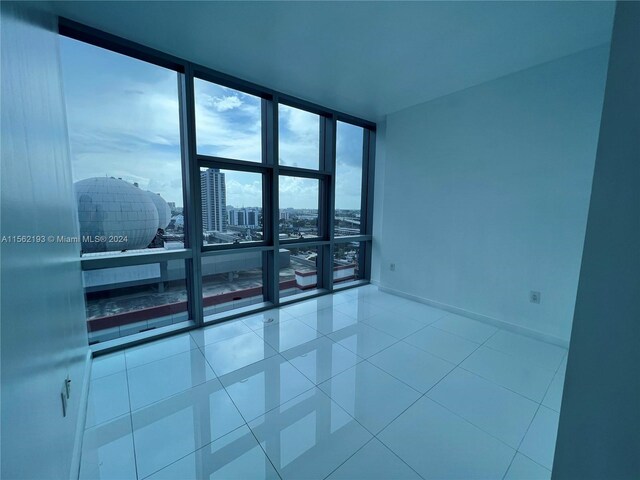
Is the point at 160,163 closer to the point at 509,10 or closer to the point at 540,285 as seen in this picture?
the point at 509,10

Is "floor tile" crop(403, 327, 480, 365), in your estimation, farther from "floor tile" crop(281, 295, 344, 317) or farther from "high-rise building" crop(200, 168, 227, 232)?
"high-rise building" crop(200, 168, 227, 232)

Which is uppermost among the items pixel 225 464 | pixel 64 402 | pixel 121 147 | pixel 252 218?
pixel 121 147

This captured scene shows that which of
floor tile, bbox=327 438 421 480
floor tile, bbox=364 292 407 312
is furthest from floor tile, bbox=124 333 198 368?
floor tile, bbox=364 292 407 312

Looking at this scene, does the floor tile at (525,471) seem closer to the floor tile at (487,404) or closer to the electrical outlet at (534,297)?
the floor tile at (487,404)

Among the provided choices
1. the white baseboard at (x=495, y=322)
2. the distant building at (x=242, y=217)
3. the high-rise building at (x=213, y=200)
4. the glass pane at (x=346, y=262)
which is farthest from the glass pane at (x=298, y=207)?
the white baseboard at (x=495, y=322)

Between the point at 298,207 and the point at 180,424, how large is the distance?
263cm

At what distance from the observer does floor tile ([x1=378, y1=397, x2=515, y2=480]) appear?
128cm

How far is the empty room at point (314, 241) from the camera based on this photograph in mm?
707

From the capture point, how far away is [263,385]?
1.86 m

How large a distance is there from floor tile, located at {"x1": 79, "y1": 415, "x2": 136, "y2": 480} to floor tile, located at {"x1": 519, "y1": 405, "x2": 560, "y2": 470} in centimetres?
212

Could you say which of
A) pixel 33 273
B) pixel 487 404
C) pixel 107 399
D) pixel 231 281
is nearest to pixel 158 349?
pixel 107 399

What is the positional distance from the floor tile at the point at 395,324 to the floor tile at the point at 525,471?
130 cm

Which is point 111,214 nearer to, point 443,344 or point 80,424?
point 80,424

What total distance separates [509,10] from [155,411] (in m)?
3.72
